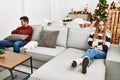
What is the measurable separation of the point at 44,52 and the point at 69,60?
634 millimetres

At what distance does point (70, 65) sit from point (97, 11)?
2.80 metres

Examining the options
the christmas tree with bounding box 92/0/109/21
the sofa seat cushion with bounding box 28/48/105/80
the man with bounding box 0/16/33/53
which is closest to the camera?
the sofa seat cushion with bounding box 28/48/105/80

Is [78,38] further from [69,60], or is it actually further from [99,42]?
[69,60]

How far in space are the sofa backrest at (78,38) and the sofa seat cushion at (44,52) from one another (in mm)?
250

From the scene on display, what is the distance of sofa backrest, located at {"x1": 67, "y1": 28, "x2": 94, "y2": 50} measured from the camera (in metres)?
2.93

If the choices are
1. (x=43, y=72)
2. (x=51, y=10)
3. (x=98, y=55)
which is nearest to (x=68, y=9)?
(x=51, y=10)

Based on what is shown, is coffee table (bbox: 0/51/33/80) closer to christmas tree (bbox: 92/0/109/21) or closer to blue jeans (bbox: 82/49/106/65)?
blue jeans (bbox: 82/49/106/65)

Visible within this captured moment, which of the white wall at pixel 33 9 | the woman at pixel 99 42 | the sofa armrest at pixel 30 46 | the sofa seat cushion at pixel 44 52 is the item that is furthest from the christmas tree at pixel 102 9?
the sofa armrest at pixel 30 46

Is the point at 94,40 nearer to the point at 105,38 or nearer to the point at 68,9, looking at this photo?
the point at 105,38

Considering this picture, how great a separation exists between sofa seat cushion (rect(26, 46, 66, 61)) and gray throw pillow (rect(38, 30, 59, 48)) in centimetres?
10

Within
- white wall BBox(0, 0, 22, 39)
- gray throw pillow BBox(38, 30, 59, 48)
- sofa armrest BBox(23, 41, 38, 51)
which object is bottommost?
sofa armrest BBox(23, 41, 38, 51)

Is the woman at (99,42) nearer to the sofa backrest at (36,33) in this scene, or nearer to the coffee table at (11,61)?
the coffee table at (11,61)

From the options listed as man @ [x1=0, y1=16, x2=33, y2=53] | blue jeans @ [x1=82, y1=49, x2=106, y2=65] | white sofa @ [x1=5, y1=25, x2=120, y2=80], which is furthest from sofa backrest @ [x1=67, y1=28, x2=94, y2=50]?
man @ [x1=0, y1=16, x2=33, y2=53]

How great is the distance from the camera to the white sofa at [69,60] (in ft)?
6.33
